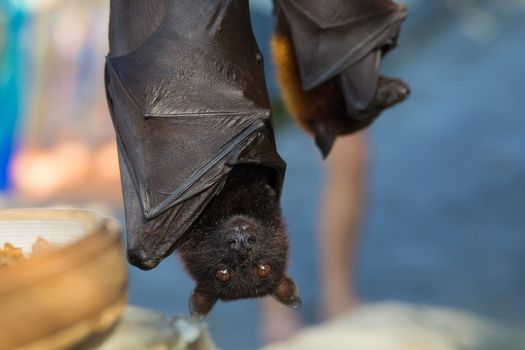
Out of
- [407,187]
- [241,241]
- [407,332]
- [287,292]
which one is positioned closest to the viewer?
[241,241]

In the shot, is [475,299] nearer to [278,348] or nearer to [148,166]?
[278,348]

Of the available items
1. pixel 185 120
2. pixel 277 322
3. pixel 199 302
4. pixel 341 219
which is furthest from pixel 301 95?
pixel 277 322

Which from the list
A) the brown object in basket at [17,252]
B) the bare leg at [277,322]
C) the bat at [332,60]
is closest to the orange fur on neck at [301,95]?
the bat at [332,60]

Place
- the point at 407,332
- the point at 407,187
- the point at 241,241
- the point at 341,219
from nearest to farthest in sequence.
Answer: the point at 241,241 < the point at 407,332 < the point at 341,219 < the point at 407,187

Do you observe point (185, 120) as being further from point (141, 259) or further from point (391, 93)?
point (391, 93)

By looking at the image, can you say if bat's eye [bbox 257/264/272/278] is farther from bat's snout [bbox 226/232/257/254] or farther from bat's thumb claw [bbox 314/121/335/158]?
bat's thumb claw [bbox 314/121/335/158]

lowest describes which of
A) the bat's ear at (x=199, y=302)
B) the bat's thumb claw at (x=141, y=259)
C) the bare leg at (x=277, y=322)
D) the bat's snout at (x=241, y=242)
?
the bare leg at (x=277, y=322)

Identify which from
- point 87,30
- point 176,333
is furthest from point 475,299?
point 176,333

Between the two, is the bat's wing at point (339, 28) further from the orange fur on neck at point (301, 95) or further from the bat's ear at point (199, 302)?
the bat's ear at point (199, 302)

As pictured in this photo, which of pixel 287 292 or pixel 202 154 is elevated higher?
pixel 202 154
